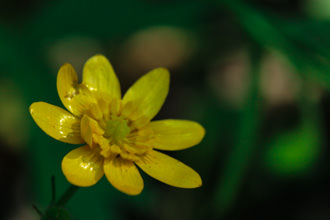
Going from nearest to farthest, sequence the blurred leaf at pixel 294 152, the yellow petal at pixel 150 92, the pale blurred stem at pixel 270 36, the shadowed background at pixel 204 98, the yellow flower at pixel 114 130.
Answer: the yellow flower at pixel 114 130 < the yellow petal at pixel 150 92 < the pale blurred stem at pixel 270 36 < the shadowed background at pixel 204 98 < the blurred leaf at pixel 294 152

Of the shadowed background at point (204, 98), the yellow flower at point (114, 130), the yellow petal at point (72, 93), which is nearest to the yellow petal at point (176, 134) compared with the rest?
the yellow flower at point (114, 130)

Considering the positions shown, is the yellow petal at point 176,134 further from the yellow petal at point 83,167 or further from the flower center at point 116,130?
the yellow petal at point 83,167

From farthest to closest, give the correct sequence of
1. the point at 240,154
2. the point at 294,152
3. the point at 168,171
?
the point at 294,152, the point at 240,154, the point at 168,171

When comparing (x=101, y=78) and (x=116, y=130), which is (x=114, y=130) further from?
(x=101, y=78)

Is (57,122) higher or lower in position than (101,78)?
lower

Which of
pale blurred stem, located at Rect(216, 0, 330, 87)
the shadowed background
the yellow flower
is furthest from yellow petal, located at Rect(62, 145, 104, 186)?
pale blurred stem, located at Rect(216, 0, 330, 87)

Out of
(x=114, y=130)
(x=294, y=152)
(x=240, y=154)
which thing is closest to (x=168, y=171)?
(x=114, y=130)

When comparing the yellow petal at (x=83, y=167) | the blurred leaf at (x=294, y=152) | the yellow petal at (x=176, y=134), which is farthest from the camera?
the blurred leaf at (x=294, y=152)

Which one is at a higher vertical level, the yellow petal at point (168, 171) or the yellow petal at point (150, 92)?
the yellow petal at point (150, 92)
